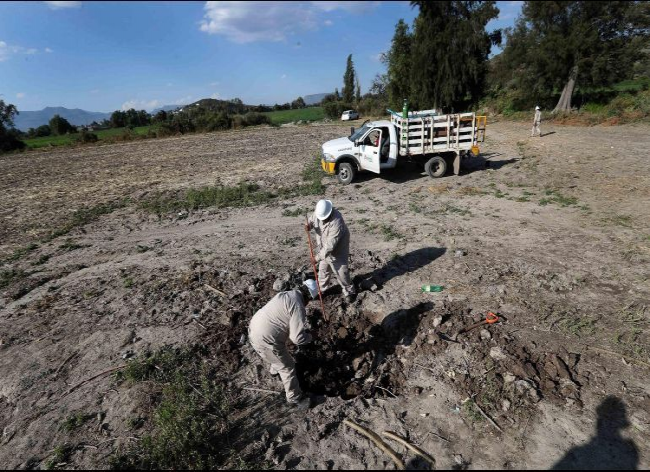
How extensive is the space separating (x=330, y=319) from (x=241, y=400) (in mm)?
1803

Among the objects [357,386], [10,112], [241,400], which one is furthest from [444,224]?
[10,112]

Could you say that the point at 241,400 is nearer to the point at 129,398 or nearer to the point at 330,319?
the point at 129,398

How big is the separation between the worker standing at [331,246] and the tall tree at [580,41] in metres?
24.2

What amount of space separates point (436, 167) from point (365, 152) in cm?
253

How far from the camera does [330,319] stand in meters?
5.46

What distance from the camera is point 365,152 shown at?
1118 centimetres

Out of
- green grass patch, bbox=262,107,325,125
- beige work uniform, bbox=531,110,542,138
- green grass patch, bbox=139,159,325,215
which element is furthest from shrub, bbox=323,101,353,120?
green grass patch, bbox=139,159,325,215

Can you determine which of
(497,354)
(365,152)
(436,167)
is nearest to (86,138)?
(365,152)

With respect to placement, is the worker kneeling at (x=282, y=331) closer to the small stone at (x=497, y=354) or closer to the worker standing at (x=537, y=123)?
the small stone at (x=497, y=354)

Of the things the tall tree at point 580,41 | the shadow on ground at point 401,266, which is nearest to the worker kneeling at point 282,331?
the shadow on ground at point 401,266

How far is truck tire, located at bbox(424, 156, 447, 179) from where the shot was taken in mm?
11625

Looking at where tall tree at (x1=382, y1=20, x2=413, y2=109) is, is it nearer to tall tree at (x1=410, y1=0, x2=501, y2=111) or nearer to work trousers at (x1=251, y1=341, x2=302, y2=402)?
tall tree at (x1=410, y1=0, x2=501, y2=111)

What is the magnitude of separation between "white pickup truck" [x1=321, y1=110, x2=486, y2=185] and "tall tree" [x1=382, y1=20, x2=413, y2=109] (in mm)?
20459

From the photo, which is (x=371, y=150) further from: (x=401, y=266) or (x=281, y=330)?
(x=281, y=330)
